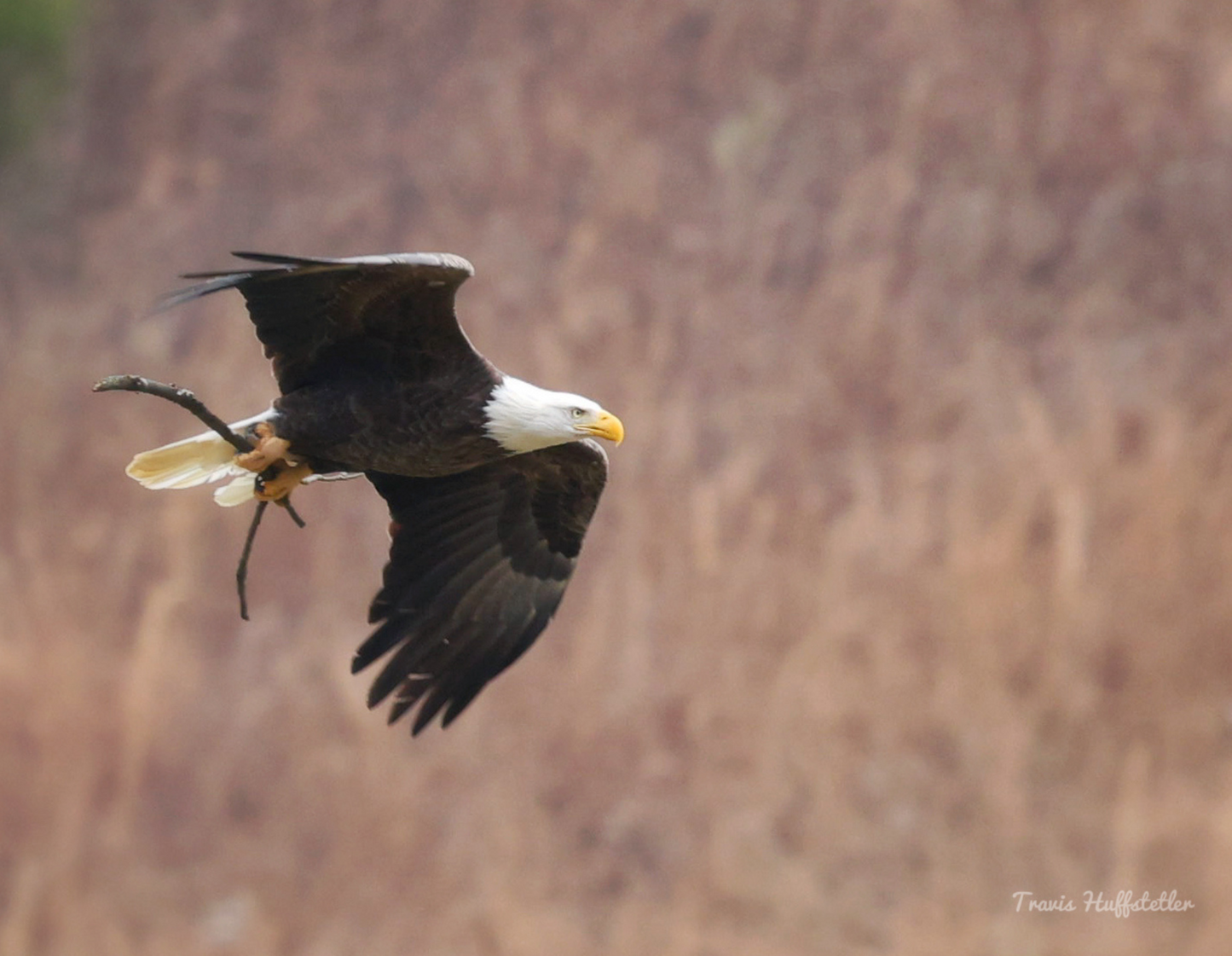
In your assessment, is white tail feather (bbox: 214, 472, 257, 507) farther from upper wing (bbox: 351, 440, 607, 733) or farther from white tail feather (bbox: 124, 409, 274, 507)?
upper wing (bbox: 351, 440, 607, 733)

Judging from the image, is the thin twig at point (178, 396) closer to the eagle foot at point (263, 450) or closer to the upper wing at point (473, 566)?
the eagle foot at point (263, 450)

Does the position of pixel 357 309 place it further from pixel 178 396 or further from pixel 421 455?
pixel 178 396

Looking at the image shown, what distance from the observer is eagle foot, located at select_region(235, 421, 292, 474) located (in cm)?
594

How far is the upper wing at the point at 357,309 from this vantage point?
5.51 m

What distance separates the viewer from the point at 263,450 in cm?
595

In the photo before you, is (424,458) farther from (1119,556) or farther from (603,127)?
(603,127)

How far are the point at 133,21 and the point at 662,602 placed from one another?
8.39 metres

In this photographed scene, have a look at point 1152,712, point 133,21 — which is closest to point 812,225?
point 1152,712

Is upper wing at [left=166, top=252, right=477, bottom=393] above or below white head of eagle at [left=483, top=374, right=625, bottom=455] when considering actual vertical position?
above

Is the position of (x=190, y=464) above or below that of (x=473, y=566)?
above

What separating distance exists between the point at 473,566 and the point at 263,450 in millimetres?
997
